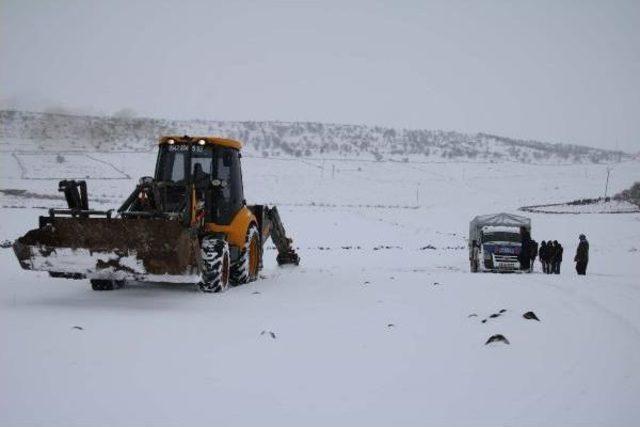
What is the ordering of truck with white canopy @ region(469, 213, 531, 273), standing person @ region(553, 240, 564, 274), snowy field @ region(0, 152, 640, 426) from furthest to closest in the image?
truck with white canopy @ region(469, 213, 531, 273), standing person @ region(553, 240, 564, 274), snowy field @ region(0, 152, 640, 426)

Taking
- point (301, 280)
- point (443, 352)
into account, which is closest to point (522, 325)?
point (443, 352)

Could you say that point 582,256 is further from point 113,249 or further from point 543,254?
point 113,249

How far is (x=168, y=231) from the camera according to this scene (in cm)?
850

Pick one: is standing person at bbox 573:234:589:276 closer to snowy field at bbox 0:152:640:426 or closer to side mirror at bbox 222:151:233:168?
snowy field at bbox 0:152:640:426

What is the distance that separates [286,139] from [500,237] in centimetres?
7960

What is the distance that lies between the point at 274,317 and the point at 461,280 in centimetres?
559

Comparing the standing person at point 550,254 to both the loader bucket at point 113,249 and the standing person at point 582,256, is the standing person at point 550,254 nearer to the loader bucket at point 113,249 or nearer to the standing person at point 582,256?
the standing person at point 582,256

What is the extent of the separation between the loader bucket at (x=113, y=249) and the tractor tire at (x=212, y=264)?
36.7 inches

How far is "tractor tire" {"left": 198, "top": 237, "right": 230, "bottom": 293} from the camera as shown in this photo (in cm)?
961

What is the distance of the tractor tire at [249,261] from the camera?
11.3 m

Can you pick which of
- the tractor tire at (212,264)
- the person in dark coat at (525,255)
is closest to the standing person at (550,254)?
the person in dark coat at (525,255)

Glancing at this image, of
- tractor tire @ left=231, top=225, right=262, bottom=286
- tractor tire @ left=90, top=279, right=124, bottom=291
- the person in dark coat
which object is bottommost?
the person in dark coat

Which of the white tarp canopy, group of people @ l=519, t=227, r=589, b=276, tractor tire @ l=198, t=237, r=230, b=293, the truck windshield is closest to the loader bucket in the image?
tractor tire @ l=198, t=237, r=230, b=293

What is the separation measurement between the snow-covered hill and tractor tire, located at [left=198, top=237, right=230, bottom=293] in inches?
2743
